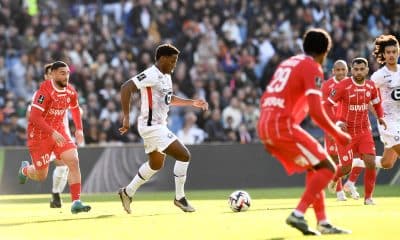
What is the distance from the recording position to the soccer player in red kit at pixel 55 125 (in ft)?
50.0

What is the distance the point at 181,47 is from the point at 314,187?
58.7 ft

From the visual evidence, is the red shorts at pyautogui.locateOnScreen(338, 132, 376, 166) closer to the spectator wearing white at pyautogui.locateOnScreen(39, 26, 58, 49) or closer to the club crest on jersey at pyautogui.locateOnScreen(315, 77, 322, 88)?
the club crest on jersey at pyautogui.locateOnScreen(315, 77, 322, 88)

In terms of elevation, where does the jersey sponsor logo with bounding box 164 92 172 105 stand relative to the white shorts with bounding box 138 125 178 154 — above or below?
above

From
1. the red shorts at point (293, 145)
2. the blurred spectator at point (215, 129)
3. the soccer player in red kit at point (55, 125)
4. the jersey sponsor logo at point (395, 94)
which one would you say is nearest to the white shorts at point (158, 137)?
the soccer player in red kit at point (55, 125)

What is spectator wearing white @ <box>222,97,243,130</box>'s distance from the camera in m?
25.9

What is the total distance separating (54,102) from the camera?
15758 millimetres

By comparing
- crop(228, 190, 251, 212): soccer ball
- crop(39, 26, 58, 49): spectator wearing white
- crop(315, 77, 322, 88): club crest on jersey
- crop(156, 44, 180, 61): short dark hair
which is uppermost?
crop(39, 26, 58, 49): spectator wearing white

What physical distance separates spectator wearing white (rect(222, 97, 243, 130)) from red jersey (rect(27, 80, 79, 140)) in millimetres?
10060

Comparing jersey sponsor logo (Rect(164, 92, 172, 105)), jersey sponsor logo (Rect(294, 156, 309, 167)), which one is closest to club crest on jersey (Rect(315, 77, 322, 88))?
jersey sponsor logo (Rect(294, 156, 309, 167))

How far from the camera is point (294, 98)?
423 inches

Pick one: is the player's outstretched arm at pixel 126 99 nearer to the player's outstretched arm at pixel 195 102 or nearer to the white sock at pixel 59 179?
the player's outstretched arm at pixel 195 102

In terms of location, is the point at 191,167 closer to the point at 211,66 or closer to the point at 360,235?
the point at 211,66

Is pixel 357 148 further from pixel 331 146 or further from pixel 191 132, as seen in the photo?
pixel 191 132

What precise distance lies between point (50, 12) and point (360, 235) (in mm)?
19562
